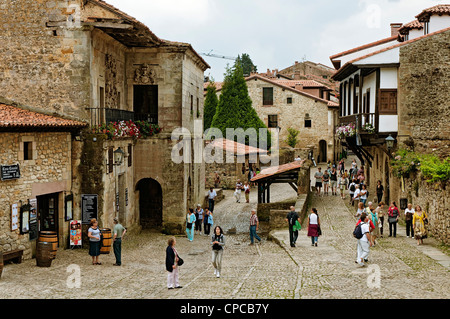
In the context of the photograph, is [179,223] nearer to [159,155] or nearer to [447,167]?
[159,155]

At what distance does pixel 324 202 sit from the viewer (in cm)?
2869


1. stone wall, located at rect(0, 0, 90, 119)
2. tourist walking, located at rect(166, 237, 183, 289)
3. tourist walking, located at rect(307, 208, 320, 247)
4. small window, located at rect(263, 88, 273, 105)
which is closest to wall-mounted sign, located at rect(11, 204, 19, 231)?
stone wall, located at rect(0, 0, 90, 119)

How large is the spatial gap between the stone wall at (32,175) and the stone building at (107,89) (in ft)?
1.93

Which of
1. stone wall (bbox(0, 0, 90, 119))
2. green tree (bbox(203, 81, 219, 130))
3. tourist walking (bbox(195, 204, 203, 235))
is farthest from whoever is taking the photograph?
green tree (bbox(203, 81, 219, 130))

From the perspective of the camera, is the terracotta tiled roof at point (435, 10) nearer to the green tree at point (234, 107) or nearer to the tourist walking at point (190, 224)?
the tourist walking at point (190, 224)

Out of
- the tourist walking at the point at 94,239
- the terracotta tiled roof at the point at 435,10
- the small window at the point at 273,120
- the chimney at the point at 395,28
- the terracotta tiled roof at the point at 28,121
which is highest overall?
the chimney at the point at 395,28

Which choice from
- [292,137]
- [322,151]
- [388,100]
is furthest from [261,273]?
[322,151]

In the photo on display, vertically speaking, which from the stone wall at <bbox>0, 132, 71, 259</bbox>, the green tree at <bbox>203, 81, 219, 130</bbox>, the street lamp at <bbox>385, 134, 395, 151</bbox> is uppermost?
the green tree at <bbox>203, 81, 219, 130</bbox>

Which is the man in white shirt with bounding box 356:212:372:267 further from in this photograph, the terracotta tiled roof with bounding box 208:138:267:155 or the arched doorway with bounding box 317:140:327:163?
the arched doorway with bounding box 317:140:327:163

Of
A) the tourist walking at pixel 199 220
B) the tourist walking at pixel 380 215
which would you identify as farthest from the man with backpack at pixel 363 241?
the tourist walking at pixel 199 220

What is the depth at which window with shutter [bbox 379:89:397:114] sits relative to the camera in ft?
79.9

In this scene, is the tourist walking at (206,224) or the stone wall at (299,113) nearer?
the tourist walking at (206,224)

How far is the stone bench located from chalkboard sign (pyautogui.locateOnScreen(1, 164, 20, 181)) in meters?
1.98

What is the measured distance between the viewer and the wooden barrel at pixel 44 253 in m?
15.2
